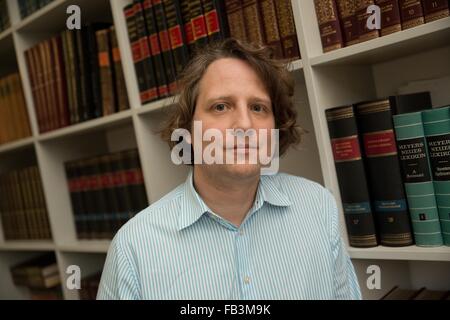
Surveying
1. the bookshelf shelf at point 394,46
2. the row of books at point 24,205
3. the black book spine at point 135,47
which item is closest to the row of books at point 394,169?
the bookshelf shelf at point 394,46

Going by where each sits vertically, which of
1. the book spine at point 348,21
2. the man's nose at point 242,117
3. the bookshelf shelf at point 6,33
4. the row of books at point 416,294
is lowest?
the row of books at point 416,294

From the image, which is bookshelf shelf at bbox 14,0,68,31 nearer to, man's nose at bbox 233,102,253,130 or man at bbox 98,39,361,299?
man at bbox 98,39,361,299

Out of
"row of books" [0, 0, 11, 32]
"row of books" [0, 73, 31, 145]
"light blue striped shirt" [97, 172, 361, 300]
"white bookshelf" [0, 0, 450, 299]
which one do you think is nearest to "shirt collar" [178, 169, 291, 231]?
"light blue striped shirt" [97, 172, 361, 300]

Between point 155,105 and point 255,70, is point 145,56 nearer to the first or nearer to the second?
point 155,105

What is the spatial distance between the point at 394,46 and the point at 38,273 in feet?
4.89

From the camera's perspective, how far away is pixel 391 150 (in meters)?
0.84

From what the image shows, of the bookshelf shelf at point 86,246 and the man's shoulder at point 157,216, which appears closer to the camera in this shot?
the man's shoulder at point 157,216

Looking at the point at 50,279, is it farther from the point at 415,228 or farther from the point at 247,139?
the point at 415,228

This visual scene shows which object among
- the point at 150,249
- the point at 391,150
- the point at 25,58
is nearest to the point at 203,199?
the point at 150,249

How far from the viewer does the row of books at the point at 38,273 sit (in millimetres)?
1596

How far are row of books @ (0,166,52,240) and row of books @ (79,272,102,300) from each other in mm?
239

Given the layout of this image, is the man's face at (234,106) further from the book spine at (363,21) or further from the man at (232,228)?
the book spine at (363,21)

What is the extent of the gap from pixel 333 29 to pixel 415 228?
17.5 inches

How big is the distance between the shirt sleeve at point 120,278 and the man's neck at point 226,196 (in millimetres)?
198
